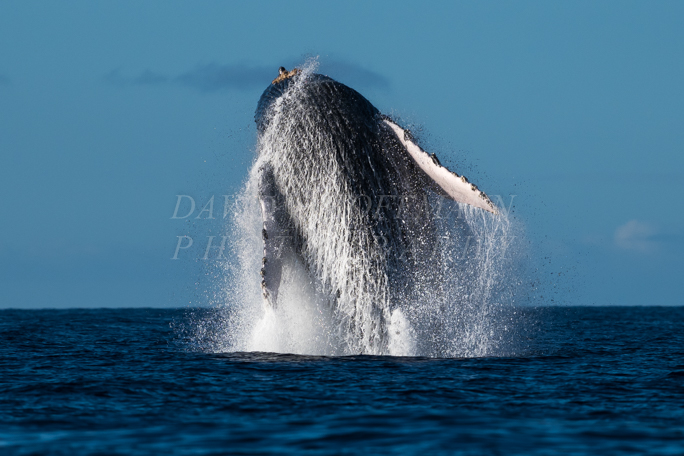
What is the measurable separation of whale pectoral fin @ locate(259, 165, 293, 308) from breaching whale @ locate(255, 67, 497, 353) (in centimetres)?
2

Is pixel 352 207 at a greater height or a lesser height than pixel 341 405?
greater

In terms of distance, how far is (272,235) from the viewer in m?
14.9

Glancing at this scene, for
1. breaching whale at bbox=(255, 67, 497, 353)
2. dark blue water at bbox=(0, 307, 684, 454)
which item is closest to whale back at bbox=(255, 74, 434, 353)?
breaching whale at bbox=(255, 67, 497, 353)

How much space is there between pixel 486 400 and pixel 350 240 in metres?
4.84

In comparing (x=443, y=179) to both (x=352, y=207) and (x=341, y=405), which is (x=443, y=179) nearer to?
(x=352, y=207)

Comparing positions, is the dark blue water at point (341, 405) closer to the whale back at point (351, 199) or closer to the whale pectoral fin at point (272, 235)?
the whale back at point (351, 199)

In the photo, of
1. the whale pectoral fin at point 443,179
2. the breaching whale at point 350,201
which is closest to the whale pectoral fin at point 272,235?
the breaching whale at point 350,201

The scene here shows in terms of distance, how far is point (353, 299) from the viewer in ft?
48.4

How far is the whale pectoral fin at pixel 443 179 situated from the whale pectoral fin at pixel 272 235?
2.44 meters

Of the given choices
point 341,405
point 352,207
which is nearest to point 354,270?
point 352,207

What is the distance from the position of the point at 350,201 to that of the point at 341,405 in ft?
16.9

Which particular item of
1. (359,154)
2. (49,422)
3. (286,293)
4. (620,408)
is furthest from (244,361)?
(620,408)

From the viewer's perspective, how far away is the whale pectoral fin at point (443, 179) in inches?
569

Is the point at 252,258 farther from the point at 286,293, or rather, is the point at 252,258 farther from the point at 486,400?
the point at 486,400
